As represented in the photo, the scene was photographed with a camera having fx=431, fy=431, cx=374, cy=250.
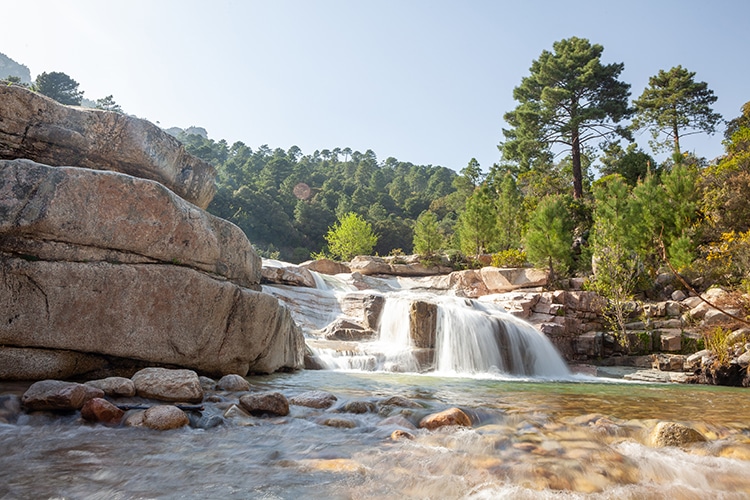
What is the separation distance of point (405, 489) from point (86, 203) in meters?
6.39

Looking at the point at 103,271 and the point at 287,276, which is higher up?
the point at 287,276

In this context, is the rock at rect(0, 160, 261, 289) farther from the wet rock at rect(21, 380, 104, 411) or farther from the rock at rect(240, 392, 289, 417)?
the rock at rect(240, 392, 289, 417)

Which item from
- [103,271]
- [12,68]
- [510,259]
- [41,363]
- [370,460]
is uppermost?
[12,68]

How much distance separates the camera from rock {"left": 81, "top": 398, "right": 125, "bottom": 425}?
4.83 m

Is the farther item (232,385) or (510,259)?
(510,259)

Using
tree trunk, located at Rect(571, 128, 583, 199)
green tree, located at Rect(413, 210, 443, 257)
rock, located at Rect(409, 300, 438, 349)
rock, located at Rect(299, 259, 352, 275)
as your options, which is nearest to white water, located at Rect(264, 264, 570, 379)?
rock, located at Rect(409, 300, 438, 349)

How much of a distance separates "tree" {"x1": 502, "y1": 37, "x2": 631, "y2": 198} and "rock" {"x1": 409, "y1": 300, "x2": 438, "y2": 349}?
2186cm

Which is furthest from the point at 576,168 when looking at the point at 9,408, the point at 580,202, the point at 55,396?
the point at 9,408

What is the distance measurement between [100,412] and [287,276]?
1706 cm

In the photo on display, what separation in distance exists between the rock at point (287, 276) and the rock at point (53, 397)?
15.8 meters

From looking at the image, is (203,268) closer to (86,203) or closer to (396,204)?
(86,203)

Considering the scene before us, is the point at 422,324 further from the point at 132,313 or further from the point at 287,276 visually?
Answer: the point at 132,313

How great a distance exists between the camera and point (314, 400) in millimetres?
6453

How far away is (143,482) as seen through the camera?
3.35m
